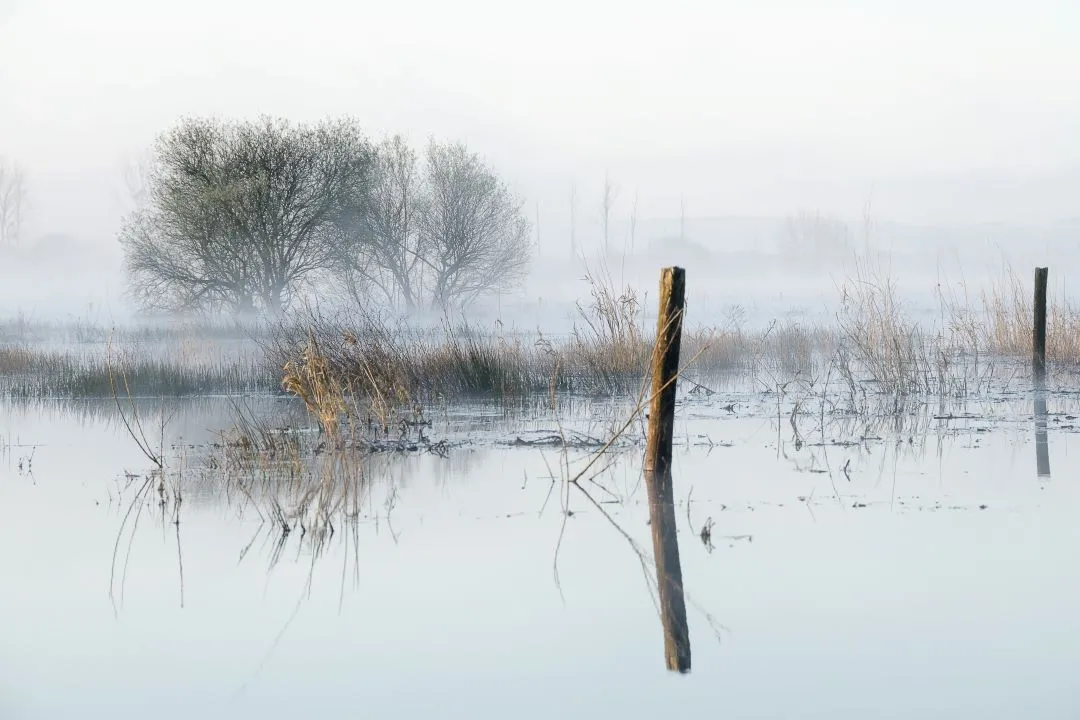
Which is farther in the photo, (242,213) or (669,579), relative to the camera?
(242,213)

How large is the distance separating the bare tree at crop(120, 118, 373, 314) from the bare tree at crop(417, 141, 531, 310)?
7447mm

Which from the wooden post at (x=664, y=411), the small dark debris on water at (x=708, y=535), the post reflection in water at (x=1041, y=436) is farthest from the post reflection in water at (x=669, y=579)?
the post reflection in water at (x=1041, y=436)

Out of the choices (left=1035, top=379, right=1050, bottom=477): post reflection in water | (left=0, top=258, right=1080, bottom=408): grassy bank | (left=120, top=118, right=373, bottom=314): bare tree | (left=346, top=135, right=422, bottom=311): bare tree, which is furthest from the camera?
(left=346, top=135, right=422, bottom=311): bare tree

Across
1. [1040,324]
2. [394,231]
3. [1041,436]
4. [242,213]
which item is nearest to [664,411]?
[1041,436]

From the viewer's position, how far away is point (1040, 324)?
55.4 feet

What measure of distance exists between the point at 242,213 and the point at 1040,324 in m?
23.7

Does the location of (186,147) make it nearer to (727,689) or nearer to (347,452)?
(347,452)

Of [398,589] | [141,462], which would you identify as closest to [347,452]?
[141,462]

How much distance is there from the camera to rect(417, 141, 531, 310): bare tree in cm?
4388

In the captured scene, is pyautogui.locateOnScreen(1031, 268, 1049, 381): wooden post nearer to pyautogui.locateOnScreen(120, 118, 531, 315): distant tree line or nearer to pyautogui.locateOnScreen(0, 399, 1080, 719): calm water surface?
pyautogui.locateOnScreen(0, 399, 1080, 719): calm water surface

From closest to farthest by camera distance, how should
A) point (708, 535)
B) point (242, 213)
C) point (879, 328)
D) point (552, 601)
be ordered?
point (552, 601) → point (708, 535) → point (879, 328) → point (242, 213)

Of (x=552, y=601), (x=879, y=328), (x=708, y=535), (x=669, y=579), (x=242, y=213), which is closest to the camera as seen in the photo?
(x=552, y=601)

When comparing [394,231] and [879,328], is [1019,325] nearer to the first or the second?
[879,328]

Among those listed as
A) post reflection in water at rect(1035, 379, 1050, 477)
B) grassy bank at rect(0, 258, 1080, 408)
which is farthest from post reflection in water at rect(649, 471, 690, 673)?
grassy bank at rect(0, 258, 1080, 408)
